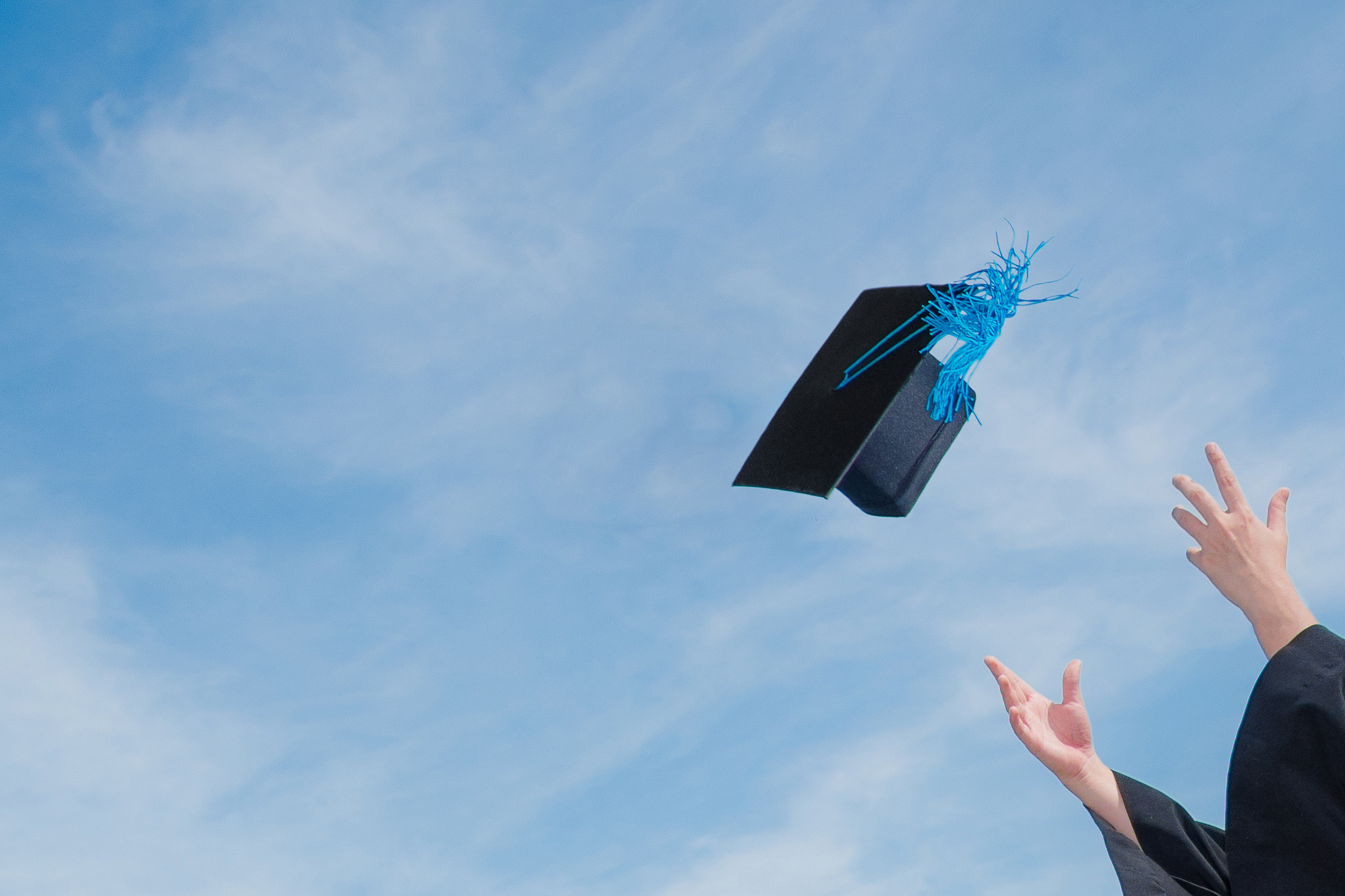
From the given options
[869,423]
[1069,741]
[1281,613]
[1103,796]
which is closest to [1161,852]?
[1103,796]

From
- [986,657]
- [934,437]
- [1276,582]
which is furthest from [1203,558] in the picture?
[934,437]

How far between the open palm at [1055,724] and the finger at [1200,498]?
17.6 inches

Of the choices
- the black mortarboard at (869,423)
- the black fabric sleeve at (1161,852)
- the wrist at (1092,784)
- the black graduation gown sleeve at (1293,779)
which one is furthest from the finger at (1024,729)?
the black mortarboard at (869,423)

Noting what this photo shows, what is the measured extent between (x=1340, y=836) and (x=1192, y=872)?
328mm

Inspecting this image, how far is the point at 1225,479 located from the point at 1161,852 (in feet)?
2.64

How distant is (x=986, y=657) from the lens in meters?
2.48

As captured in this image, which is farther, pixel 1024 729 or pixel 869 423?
pixel 869 423

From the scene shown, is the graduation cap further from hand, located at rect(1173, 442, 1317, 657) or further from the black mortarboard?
hand, located at rect(1173, 442, 1317, 657)

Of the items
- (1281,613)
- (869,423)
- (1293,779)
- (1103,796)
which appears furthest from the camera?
(869,423)

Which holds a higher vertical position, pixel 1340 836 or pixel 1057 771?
pixel 1057 771

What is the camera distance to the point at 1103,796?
2295 millimetres

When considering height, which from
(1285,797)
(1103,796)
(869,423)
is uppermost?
(869,423)

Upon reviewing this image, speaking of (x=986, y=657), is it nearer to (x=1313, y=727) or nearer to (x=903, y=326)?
(x=1313, y=727)

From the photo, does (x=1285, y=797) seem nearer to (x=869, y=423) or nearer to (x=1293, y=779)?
(x=1293, y=779)
